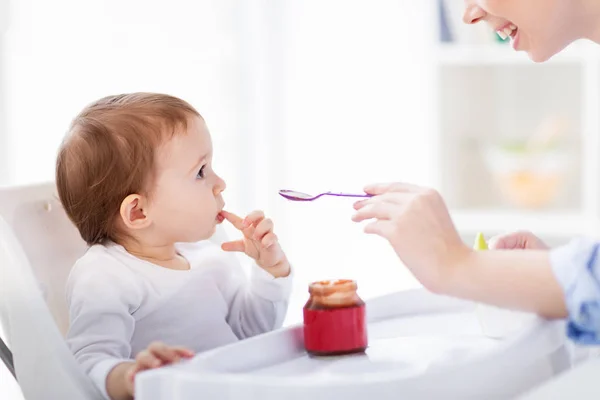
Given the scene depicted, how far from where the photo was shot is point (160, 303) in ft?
4.17

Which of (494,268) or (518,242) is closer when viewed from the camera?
(494,268)

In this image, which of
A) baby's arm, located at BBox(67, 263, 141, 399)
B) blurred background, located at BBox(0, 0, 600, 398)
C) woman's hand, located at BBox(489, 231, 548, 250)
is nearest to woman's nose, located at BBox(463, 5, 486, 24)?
woman's hand, located at BBox(489, 231, 548, 250)

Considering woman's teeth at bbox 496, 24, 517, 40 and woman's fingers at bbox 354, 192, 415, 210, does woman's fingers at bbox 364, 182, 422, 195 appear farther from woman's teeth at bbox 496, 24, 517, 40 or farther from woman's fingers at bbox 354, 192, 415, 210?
woman's teeth at bbox 496, 24, 517, 40

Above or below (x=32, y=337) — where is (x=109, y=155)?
above

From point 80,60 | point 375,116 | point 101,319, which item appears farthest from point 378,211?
point 375,116

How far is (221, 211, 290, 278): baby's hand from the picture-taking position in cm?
133

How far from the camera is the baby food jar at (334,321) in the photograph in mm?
1053

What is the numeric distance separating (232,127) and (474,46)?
893 mm

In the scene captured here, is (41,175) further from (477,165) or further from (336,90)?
(477,165)

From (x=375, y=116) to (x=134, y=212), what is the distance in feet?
7.35

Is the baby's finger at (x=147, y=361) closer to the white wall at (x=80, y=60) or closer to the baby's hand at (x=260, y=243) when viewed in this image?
the baby's hand at (x=260, y=243)

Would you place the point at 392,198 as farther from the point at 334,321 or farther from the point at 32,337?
the point at 32,337

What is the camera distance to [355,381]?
0.85 metres

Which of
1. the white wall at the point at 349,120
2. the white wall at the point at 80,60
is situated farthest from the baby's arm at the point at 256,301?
the white wall at the point at 349,120
